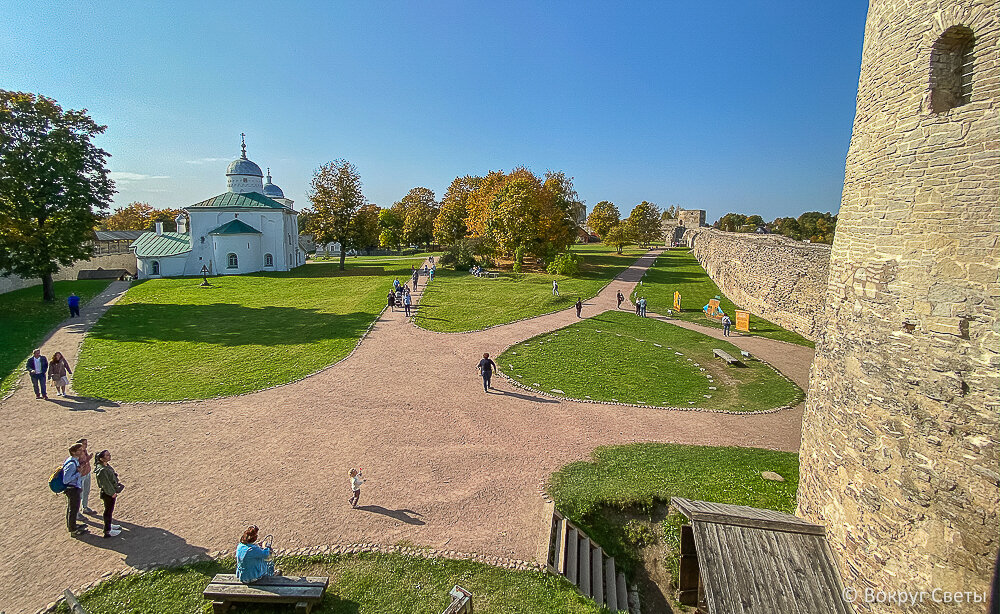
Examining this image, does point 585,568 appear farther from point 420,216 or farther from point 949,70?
point 420,216

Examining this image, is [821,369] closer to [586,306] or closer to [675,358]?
[675,358]

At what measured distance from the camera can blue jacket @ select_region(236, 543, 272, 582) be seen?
6.06m

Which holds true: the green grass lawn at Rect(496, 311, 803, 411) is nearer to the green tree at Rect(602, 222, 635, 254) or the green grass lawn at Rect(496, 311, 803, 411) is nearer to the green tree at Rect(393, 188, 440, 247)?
the green tree at Rect(602, 222, 635, 254)

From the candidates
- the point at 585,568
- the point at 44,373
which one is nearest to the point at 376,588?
the point at 585,568

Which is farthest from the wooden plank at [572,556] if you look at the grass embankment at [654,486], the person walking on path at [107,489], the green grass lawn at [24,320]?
the green grass lawn at [24,320]

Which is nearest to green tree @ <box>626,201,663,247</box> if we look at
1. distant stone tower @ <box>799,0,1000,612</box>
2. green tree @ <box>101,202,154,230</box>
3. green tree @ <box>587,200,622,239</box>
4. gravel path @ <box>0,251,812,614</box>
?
green tree @ <box>587,200,622,239</box>

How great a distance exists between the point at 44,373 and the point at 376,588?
13.9 metres

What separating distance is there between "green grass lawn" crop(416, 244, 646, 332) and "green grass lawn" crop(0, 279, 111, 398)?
50.0 feet

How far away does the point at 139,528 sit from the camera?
782cm

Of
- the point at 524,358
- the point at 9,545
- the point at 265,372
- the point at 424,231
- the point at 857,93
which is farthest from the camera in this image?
the point at 424,231

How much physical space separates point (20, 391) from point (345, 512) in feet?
43.5

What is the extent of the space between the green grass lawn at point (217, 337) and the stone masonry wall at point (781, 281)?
20368 millimetres

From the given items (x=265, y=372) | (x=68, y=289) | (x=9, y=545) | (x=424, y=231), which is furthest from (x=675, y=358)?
(x=424, y=231)

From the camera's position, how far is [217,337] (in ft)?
66.2
